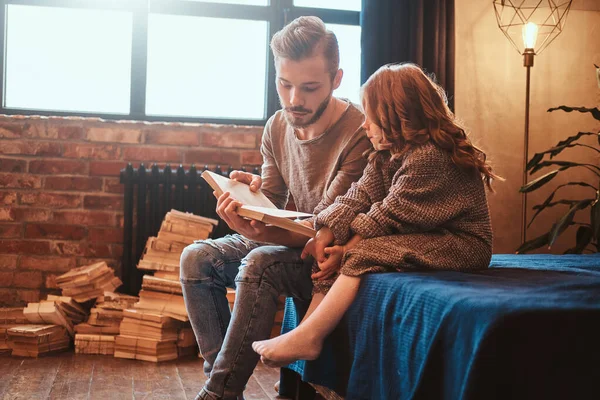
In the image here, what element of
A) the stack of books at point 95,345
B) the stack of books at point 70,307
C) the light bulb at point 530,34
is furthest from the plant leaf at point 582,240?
the stack of books at point 70,307

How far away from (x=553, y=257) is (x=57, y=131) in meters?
2.28

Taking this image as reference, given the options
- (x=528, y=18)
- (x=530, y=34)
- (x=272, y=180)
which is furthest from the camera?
(x=528, y=18)

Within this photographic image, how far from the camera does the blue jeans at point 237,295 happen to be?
181cm

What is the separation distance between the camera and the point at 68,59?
3.57 meters

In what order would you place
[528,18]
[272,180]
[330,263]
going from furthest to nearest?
[528,18], [272,180], [330,263]

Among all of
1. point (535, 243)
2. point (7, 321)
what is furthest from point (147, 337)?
point (535, 243)

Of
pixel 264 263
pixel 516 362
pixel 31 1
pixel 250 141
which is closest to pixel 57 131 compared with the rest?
pixel 31 1

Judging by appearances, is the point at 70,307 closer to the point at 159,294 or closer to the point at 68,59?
the point at 159,294

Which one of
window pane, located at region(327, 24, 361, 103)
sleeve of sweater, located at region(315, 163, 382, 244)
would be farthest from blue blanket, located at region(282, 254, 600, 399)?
window pane, located at region(327, 24, 361, 103)

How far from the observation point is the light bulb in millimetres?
3543

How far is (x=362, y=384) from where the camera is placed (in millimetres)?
1544

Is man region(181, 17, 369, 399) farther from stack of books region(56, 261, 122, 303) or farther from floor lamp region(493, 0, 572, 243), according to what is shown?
floor lamp region(493, 0, 572, 243)

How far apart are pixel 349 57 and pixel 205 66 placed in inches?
29.0

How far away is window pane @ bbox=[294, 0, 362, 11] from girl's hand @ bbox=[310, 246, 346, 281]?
2.27 m
